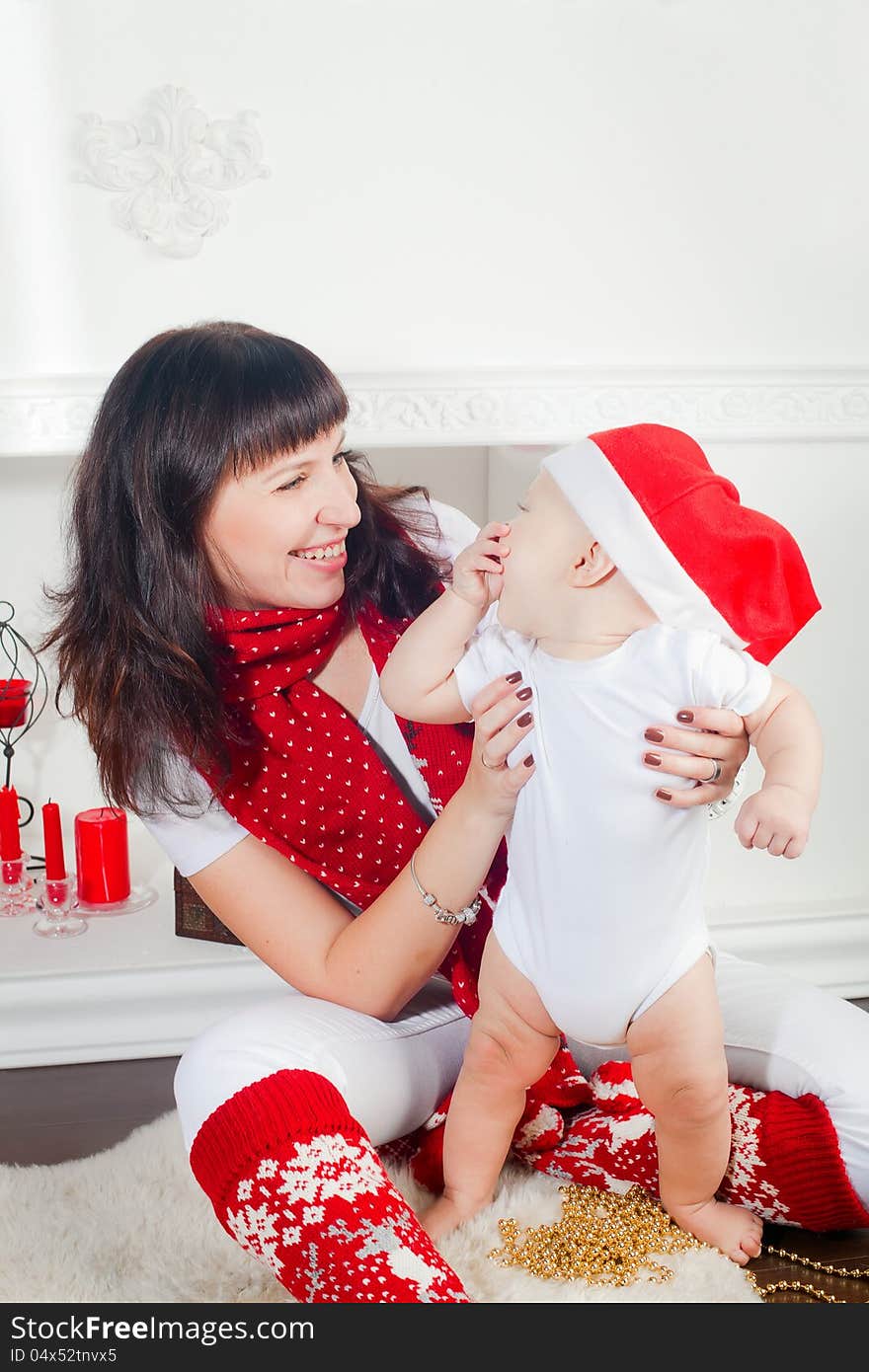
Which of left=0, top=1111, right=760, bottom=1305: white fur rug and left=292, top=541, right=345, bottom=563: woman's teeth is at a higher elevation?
left=292, top=541, right=345, bottom=563: woman's teeth

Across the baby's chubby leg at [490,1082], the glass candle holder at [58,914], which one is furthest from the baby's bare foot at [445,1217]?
the glass candle holder at [58,914]

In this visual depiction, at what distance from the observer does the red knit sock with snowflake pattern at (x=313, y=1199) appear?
1.18 metres

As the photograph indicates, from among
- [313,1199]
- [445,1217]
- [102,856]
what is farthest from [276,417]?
[102,856]

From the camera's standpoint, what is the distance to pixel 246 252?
1.89 m

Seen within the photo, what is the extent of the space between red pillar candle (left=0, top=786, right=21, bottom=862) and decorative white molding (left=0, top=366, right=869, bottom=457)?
70 cm

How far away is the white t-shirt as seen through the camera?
1.53 m

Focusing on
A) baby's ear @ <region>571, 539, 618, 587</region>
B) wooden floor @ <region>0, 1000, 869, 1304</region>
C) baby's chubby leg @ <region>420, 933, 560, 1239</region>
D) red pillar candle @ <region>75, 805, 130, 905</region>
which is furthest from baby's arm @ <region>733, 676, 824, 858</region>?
red pillar candle @ <region>75, 805, 130, 905</region>

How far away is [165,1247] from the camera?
151 centimetres

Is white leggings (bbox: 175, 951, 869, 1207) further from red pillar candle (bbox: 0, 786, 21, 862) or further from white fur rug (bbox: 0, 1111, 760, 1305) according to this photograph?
red pillar candle (bbox: 0, 786, 21, 862)

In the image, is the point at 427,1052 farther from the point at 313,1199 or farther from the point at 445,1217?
the point at 313,1199

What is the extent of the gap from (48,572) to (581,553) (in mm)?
1622

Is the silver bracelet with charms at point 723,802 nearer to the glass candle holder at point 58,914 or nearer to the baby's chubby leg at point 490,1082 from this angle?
the baby's chubby leg at point 490,1082

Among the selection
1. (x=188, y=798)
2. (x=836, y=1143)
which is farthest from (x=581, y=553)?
(x=836, y=1143)

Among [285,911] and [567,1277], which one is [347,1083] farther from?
[567,1277]
